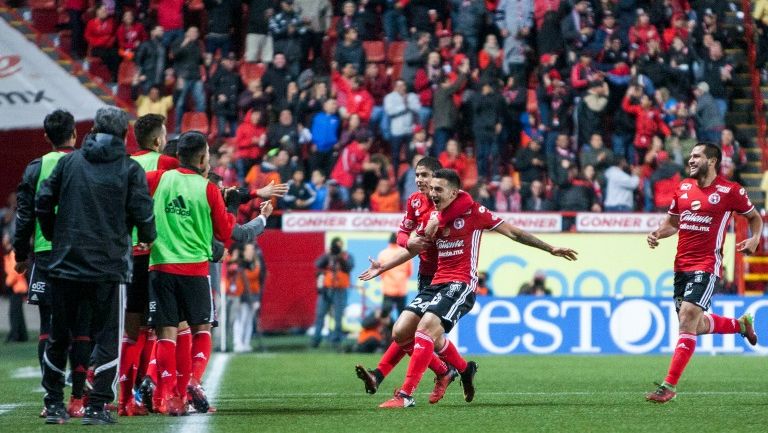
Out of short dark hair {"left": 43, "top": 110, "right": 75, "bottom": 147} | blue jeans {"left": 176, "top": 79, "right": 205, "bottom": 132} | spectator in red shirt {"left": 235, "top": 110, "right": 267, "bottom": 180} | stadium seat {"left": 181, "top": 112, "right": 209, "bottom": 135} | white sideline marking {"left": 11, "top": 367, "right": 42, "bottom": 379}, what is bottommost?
white sideline marking {"left": 11, "top": 367, "right": 42, "bottom": 379}

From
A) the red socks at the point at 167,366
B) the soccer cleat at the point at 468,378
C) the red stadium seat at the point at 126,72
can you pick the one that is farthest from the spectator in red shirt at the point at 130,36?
the red socks at the point at 167,366

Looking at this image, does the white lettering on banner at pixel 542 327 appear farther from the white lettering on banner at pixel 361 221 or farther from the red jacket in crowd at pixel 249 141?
the red jacket in crowd at pixel 249 141

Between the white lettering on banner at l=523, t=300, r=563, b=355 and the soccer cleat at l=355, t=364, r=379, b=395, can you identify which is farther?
the white lettering on banner at l=523, t=300, r=563, b=355

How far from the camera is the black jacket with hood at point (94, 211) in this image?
858cm

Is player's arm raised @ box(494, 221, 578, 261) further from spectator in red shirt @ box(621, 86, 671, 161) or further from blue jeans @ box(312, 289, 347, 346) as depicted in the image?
spectator in red shirt @ box(621, 86, 671, 161)

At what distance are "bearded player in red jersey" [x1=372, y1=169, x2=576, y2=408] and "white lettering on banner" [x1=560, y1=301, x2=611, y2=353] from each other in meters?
9.75

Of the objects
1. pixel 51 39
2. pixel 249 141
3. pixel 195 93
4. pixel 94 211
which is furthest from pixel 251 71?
pixel 94 211

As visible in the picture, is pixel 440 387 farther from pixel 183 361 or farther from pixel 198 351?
pixel 183 361

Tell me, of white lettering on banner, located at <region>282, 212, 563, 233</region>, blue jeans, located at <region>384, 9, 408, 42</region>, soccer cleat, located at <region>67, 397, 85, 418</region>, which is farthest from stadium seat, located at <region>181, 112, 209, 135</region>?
soccer cleat, located at <region>67, 397, 85, 418</region>

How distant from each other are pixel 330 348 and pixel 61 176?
43.1 feet

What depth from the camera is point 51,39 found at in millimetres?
25312

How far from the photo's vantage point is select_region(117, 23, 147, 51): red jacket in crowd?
82.6ft

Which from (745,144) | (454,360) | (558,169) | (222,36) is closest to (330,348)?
(558,169)

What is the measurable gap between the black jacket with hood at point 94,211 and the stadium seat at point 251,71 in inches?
633
